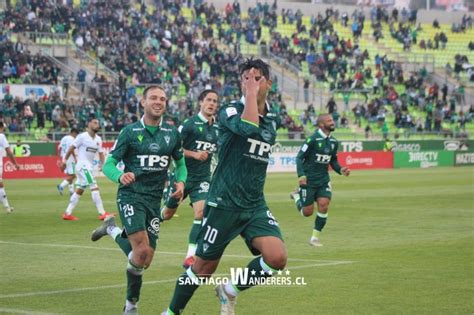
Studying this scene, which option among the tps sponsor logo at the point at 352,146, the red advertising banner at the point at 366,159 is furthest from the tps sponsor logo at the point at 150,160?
the tps sponsor logo at the point at 352,146

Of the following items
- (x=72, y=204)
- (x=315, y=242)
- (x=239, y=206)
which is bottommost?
(x=72, y=204)

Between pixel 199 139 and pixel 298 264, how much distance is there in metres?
2.65

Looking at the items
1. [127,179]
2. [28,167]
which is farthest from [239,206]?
[28,167]

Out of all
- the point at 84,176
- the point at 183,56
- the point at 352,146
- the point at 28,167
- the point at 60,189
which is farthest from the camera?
the point at 183,56

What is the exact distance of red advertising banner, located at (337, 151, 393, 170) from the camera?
53781 millimetres

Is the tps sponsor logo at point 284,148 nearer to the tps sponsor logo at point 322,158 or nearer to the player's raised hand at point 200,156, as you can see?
the tps sponsor logo at point 322,158

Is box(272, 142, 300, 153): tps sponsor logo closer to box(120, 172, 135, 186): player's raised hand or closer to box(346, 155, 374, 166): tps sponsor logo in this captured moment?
box(346, 155, 374, 166): tps sponsor logo

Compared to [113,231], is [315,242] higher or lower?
lower

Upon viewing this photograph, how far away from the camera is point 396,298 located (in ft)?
38.5

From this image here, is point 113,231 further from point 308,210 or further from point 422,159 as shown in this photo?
point 422,159

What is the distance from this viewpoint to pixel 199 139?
15844mm

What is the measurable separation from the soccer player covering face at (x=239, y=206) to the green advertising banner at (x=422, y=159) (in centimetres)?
4829

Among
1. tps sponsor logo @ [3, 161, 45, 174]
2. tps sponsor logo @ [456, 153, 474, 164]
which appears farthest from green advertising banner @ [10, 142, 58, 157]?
tps sponsor logo @ [456, 153, 474, 164]

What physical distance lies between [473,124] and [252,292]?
5631cm
